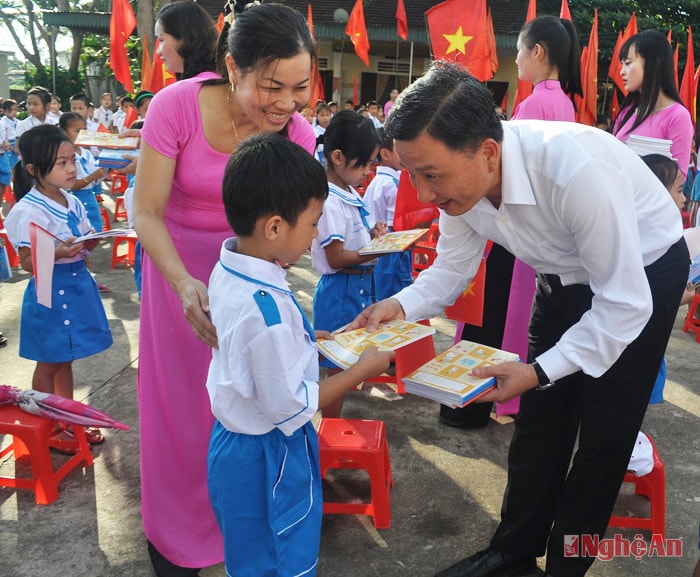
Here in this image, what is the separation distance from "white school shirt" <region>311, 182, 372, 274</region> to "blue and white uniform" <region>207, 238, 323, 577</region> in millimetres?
1296

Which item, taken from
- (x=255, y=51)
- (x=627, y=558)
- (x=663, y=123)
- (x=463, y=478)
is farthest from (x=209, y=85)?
(x=663, y=123)

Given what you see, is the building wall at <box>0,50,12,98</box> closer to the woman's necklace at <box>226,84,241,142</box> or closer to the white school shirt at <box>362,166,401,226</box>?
the white school shirt at <box>362,166,401,226</box>

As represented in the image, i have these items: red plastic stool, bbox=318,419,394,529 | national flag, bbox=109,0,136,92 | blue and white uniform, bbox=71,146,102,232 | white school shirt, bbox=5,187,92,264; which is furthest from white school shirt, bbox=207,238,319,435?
national flag, bbox=109,0,136,92

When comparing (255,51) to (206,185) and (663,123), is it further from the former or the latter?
(663,123)

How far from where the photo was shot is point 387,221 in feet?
12.7

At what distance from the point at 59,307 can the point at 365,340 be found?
5.52 ft

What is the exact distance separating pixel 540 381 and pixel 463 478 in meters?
1.11

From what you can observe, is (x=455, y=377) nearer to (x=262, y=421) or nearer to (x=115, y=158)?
(x=262, y=421)

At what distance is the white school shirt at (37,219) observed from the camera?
2828 mm

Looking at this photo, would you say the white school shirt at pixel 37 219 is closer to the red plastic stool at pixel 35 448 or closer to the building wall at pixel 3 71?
the red plastic stool at pixel 35 448

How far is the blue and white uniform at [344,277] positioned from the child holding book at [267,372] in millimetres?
1360

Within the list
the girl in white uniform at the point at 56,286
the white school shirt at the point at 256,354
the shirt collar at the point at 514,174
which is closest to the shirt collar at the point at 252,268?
the white school shirt at the point at 256,354

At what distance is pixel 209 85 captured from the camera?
5.71 feet

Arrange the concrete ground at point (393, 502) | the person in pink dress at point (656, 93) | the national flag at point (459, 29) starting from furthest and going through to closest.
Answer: the national flag at point (459, 29) → the person in pink dress at point (656, 93) → the concrete ground at point (393, 502)
